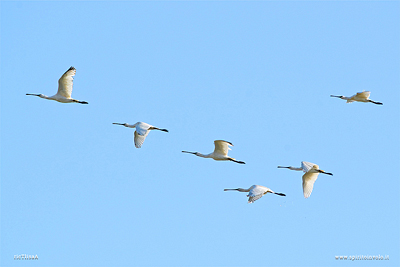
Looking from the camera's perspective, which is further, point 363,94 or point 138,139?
point 363,94

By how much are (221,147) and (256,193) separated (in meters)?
3.24

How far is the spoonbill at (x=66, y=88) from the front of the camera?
32.2 meters

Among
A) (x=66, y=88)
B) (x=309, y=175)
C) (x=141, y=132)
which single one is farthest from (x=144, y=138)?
(x=309, y=175)

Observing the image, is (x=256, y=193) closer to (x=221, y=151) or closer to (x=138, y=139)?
(x=221, y=151)

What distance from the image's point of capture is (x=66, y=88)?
107 feet

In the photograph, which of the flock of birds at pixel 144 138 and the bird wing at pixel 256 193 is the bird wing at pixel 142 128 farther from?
the bird wing at pixel 256 193

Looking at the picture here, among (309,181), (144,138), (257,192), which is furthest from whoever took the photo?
(309,181)

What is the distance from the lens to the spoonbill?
106ft

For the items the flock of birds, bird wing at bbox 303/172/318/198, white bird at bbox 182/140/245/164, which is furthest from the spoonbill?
bird wing at bbox 303/172/318/198

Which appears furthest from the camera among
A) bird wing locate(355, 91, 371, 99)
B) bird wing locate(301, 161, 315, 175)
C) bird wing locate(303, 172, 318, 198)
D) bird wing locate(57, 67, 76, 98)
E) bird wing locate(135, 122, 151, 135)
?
bird wing locate(355, 91, 371, 99)

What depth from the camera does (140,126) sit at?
31688 millimetres

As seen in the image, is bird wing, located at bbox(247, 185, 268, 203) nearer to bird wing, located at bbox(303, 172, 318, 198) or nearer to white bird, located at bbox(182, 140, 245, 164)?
white bird, located at bbox(182, 140, 245, 164)

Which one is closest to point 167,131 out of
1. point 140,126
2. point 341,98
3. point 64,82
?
point 140,126

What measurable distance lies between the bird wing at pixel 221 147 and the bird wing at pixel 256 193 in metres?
2.41
